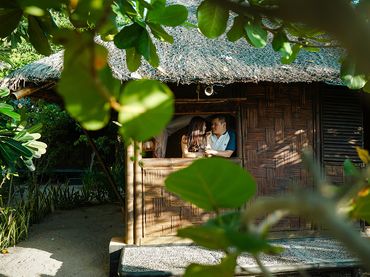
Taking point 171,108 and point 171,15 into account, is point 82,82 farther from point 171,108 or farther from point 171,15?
point 171,15

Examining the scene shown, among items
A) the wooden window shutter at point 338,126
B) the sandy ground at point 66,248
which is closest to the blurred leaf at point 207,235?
the sandy ground at point 66,248

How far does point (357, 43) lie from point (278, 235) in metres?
5.19

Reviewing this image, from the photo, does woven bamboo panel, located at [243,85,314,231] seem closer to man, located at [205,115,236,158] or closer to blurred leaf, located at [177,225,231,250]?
man, located at [205,115,236,158]

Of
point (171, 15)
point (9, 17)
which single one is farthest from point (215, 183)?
point (9, 17)

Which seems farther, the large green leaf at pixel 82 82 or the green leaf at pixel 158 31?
the green leaf at pixel 158 31

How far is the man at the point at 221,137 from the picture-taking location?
16.8ft

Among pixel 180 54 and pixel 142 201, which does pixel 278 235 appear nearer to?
pixel 142 201

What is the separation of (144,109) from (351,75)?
1.28m

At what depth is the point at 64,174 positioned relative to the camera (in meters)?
12.1

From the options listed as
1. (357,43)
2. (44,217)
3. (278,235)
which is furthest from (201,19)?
(44,217)

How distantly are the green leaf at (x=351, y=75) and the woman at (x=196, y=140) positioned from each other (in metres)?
3.59

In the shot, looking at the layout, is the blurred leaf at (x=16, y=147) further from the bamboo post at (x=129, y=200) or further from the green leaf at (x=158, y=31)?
the green leaf at (x=158, y=31)

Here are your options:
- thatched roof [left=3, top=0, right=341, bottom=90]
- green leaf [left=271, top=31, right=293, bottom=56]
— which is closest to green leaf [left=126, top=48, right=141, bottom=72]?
green leaf [left=271, top=31, right=293, bottom=56]

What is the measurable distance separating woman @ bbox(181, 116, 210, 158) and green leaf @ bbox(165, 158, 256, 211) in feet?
15.4
